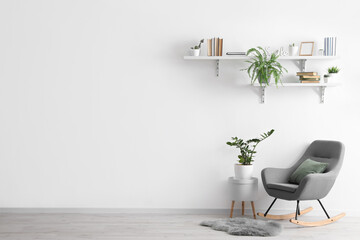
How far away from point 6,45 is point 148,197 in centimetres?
237

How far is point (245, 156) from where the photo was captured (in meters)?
4.85

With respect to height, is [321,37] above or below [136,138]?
above

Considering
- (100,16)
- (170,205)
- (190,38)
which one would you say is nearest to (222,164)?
(170,205)

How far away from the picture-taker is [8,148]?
511 centimetres

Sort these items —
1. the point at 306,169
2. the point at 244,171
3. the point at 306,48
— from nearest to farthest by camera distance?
1. the point at 306,169
2. the point at 244,171
3. the point at 306,48

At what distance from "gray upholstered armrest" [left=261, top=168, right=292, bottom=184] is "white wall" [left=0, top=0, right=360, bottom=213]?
0.64ft

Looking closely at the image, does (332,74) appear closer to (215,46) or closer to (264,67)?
(264,67)

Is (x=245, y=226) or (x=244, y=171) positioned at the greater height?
(x=244, y=171)

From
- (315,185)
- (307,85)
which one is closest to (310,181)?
(315,185)

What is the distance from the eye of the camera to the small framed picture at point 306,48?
194 inches

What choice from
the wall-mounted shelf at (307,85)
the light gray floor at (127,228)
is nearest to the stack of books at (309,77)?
the wall-mounted shelf at (307,85)

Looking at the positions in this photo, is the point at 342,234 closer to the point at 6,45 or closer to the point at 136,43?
the point at 136,43

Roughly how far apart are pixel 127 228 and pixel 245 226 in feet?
3.75

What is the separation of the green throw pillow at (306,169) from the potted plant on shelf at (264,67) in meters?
0.91
